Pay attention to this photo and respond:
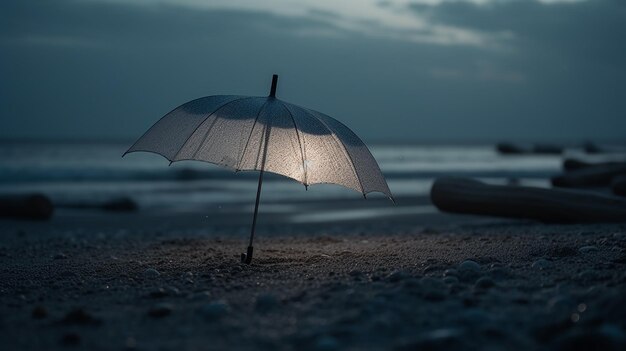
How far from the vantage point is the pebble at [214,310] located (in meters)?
3.48

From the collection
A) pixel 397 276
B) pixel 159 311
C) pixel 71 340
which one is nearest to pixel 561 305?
pixel 397 276

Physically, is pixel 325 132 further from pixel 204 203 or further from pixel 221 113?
pixel 204 203

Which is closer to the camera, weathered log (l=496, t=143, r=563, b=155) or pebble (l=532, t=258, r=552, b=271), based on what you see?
pebble (l=532, t=258, r=552, b=271)

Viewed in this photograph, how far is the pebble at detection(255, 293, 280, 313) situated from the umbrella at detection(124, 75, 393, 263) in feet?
5.30

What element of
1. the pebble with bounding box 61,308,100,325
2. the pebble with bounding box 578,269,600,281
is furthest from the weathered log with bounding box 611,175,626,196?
the pebble with bounding box 61,308,100,325

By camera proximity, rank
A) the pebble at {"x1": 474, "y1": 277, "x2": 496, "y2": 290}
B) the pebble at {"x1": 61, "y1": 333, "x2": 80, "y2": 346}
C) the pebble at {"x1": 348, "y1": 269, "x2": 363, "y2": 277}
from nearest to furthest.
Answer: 1. the pebble at {"x1": 61, "y1": 333, "x2": 80, "y2": 346}
2. the pebble at {"x1": 474, "y1": 277, "x2": 496, "y2": 290}
3. the pebble at {"x1": 348, "y1": 269, "x2": 363, "y2": 277}

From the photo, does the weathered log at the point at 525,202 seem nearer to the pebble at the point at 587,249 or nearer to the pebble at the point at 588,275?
the pebble at the point at 587,249

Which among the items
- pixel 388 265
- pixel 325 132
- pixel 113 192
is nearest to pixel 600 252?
pixel 388 265

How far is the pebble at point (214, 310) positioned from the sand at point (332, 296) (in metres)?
0.01

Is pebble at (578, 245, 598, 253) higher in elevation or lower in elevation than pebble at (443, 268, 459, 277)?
higher

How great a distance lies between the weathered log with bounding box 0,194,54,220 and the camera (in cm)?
1159

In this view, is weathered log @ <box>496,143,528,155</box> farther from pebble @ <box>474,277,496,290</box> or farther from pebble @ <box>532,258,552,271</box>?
pebble @ <box>474,277,496,290</box>

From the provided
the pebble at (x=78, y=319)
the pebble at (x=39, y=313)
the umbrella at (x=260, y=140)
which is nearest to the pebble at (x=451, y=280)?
the umbrella at (x=260, y=140)

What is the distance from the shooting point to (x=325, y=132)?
5.48 m
